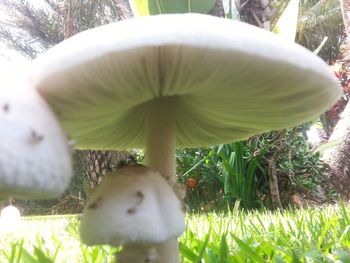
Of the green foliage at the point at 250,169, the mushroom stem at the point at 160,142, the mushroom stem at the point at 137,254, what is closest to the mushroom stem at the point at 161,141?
the mushroom stem at the point at 160,142

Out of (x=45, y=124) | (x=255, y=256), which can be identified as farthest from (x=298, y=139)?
(x=45, y=124)

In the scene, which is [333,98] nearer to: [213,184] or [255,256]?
[255,256]

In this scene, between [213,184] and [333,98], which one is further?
[213,184]

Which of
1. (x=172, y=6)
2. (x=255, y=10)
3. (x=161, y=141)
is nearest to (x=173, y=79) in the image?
(x=161, y=141)

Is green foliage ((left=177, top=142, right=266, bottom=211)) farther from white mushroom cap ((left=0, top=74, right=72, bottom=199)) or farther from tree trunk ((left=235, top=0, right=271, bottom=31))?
white mushroom cap ((left=0, top=74, right=72, bottom=199))

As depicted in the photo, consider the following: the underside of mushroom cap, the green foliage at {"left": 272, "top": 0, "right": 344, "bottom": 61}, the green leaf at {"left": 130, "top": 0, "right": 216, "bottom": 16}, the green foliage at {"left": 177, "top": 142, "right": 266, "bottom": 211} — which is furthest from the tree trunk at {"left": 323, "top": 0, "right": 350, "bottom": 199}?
the green foliage at {"left": 272, "top": 0, "right": 344, "bottom": 61}
